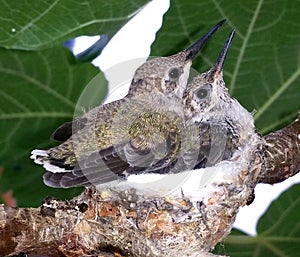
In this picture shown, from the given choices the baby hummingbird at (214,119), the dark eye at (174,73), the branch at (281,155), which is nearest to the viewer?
the branch at (281,155)

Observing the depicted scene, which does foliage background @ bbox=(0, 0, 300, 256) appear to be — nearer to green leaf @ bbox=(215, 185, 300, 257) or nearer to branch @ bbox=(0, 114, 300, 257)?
green leaf @ bbox=(215, 185, 300, 257)

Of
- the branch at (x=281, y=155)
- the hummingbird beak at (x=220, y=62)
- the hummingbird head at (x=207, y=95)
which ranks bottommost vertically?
the branch at (x=281, y=155)

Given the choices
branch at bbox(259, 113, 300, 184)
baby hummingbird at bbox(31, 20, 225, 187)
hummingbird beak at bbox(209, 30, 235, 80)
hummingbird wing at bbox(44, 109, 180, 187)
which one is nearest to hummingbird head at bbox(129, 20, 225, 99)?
baby hummingbird at bbox(31, 20, 225, 187)

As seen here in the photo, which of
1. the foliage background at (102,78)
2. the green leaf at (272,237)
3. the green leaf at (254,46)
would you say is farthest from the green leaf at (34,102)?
the green leaf at (272,237)

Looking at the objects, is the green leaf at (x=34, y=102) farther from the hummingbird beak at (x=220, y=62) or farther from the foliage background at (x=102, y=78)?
the hummingbird beak at (x=220, y=62)

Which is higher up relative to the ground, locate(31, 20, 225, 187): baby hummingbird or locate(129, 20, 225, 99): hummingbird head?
locate(129, 20, 225, 99): hummingbird head

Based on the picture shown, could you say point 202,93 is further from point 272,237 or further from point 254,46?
point 272,237

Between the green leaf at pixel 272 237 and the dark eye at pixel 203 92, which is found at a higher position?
the dark eye at pixel 203 92

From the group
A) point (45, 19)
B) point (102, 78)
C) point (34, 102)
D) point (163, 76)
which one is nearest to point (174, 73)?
point (163, 76)
